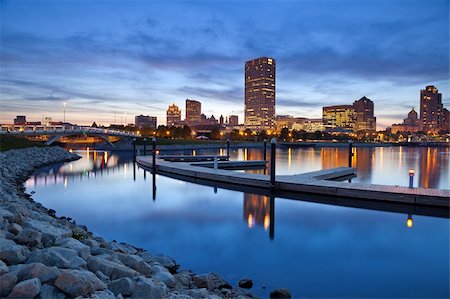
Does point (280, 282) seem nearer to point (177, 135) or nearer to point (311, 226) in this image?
point (311, 226)

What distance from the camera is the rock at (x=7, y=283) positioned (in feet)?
13.1

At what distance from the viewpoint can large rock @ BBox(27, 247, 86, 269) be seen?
486cm

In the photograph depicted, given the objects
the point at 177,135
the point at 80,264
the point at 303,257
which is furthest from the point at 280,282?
the point at 177,135

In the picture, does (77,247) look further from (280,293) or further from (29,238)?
(280,293)

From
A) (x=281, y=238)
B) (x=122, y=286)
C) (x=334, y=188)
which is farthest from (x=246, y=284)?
(x=334, y=188)

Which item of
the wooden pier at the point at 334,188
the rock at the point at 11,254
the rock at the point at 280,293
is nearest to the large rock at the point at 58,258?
the rock at the point at 11,254

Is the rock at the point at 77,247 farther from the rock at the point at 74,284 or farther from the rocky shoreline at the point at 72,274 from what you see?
the rock at the point at 74,284

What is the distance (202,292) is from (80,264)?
1.94 meters

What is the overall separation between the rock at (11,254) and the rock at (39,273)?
0.61m

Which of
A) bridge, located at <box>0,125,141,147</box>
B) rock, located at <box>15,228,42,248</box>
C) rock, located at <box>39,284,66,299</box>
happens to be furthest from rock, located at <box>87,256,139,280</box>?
bridge, located at <box>0,125,141,147</box>

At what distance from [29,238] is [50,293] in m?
2.06


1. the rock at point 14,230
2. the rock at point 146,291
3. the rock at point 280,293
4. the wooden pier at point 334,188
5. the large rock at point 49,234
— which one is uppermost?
the rock at point 14,230

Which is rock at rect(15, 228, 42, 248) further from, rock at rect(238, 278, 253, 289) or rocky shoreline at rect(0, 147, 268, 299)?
rock at rect(238, 278, 253, 289)

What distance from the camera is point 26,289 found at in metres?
3.92
